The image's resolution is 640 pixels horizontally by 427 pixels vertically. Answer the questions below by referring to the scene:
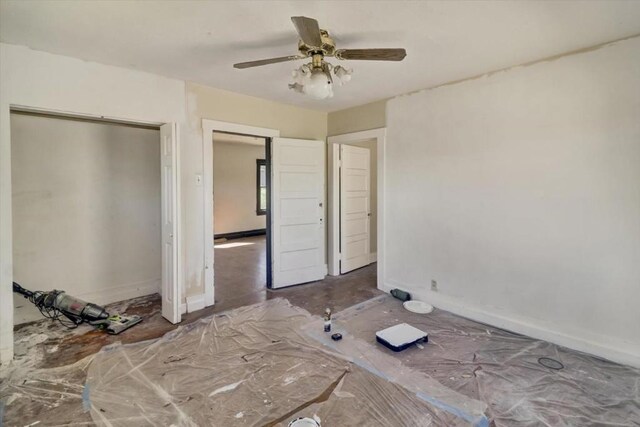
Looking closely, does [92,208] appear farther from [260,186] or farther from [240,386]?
[260,186]

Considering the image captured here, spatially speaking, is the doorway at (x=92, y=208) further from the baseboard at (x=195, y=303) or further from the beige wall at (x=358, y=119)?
the beige wall at (x=358, y=119)

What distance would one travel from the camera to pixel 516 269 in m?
3.04

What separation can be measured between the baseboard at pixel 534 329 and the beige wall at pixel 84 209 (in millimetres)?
3584

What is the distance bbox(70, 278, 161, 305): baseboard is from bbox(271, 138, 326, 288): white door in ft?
5.36

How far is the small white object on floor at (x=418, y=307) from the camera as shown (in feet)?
11.6

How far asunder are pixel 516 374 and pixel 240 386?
2059mm

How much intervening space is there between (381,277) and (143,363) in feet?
9.46

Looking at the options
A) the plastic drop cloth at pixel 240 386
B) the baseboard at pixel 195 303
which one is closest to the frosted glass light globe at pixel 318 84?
the plastic drop cloth at pixel 240 386

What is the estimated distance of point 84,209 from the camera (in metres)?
3.70

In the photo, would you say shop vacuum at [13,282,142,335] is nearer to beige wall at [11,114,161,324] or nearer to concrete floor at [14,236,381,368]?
concrete floor at [14,236,381,368]

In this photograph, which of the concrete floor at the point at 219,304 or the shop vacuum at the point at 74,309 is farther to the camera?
the shop vacuum at the point at 74,309

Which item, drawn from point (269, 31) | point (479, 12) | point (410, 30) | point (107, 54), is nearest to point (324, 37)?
point (269, 31)

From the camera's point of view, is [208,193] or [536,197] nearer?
[536,197]

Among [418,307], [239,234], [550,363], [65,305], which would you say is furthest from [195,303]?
[239,234]
